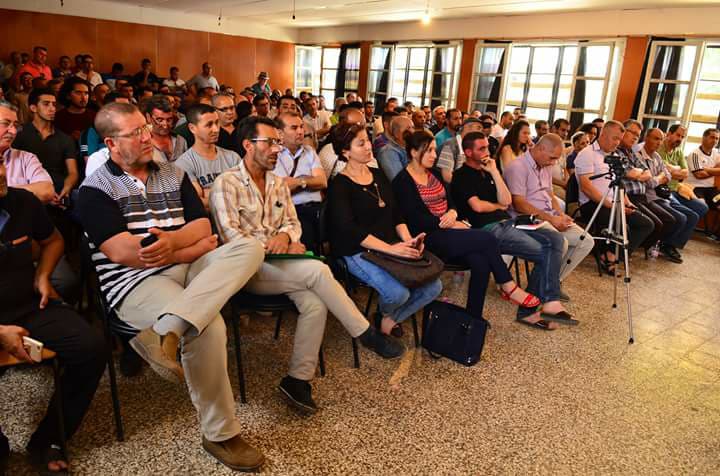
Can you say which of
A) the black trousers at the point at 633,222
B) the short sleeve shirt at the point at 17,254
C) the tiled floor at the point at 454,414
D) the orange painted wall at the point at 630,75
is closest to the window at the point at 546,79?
the orange painted wall at the point at 630,75

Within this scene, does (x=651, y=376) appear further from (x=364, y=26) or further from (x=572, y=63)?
(x=364, y=26)

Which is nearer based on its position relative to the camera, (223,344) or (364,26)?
(223,344)

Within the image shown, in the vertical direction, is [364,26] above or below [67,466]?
above

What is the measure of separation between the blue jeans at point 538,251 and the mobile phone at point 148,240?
219cm

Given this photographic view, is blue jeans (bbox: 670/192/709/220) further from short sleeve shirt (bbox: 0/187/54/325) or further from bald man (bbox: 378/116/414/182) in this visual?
short sleeve shirt (bbox: 0/187/54/325)

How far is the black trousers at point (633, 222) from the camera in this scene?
14.7 ft

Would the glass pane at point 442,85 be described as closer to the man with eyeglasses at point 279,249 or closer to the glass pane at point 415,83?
the glass pane at point 415,83

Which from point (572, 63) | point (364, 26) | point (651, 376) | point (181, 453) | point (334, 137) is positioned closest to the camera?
point (181, 453)

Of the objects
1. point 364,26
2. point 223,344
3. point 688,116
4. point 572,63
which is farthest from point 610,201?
→ point 364,26

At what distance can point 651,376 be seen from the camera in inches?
108

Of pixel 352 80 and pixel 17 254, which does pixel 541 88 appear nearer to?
pixel 352 80

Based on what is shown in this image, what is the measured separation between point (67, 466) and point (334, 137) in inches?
100

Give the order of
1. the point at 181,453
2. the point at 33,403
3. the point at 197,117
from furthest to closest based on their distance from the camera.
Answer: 1. the point at 197,117
2. the point at 33,403
3. the point at 181,453

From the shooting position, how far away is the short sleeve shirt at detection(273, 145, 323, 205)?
3.25 metres
